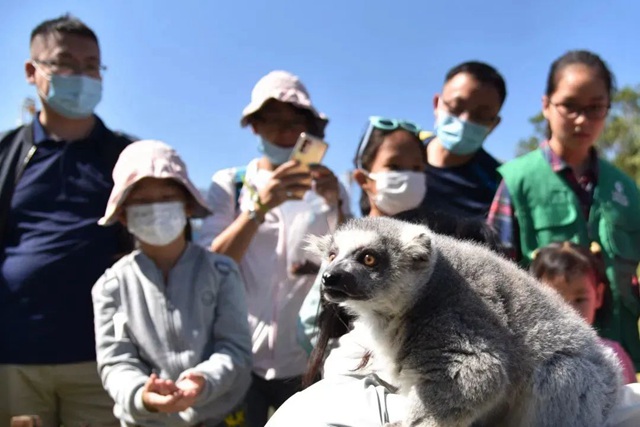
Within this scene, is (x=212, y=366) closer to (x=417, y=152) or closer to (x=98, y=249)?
(x=98, y=249)

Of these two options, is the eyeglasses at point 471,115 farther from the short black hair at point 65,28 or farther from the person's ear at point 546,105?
the short black hair at point 65,28

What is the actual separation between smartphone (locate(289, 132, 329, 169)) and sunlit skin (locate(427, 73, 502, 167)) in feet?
2.69

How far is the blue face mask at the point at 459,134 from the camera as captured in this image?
4.04 m

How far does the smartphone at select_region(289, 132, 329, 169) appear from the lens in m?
3.88

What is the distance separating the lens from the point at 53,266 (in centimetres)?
390

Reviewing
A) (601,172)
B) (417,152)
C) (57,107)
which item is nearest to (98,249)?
(57,107)

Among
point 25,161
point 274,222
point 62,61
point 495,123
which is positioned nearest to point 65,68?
point 62,61

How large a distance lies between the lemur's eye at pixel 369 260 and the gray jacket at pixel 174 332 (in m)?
1.57

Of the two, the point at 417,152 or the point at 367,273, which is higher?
the point at 417,152

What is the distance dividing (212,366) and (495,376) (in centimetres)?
191

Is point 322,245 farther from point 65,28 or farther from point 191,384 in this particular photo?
point 65,28

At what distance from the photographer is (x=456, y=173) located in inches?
157

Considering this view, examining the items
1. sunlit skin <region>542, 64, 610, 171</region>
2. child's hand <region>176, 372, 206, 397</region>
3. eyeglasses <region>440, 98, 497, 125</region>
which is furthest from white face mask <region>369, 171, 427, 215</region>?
child's hand <region>176, 372, 206, 397</region>

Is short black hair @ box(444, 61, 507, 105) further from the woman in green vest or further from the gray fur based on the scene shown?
the gray fur
